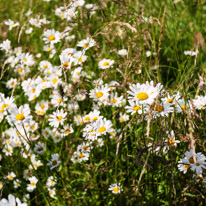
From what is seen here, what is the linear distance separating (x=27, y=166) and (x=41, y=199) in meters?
0.30

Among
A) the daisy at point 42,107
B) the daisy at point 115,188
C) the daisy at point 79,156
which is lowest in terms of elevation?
the daisy at point 115,188

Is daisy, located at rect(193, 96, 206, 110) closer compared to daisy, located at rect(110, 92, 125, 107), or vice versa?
daisy, located at rect(193, 96, 206, 110)

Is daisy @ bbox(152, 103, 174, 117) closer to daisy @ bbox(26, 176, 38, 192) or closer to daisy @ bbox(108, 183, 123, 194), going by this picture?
daisy @ bbox(108, 183, 123, 194)

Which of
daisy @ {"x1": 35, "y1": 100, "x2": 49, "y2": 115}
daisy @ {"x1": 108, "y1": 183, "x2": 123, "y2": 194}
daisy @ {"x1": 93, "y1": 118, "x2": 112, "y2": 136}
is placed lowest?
daisy @ {"x1": 108, "y1": 183, "x2": 123, "y2": 194}

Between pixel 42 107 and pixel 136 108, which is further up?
pixel 136 108

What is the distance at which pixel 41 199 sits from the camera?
2.12m

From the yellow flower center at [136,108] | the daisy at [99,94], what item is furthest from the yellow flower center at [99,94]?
the yellow flower center at [136,108]

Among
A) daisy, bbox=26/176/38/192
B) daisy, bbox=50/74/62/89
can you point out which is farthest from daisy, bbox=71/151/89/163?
daisy, bbox=50/74/62/89

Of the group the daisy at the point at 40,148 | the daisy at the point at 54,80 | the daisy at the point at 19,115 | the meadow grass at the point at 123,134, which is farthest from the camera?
the daisy at the point at 54,80

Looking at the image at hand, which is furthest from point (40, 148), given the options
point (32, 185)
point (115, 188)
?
point (115, 188)

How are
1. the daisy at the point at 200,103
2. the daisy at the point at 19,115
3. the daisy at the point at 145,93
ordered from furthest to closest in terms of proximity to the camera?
the daisy at the point at 19,115 → the daisy at the point at 200,103 → the daisy at the point at 145,93

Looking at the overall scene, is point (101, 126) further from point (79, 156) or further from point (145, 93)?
point (145, 93)

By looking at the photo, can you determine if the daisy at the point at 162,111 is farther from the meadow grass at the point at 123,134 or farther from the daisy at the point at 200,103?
the daisy at the point at 200,103

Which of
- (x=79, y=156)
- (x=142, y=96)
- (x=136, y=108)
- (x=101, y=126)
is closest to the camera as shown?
(x=142, y=96)
